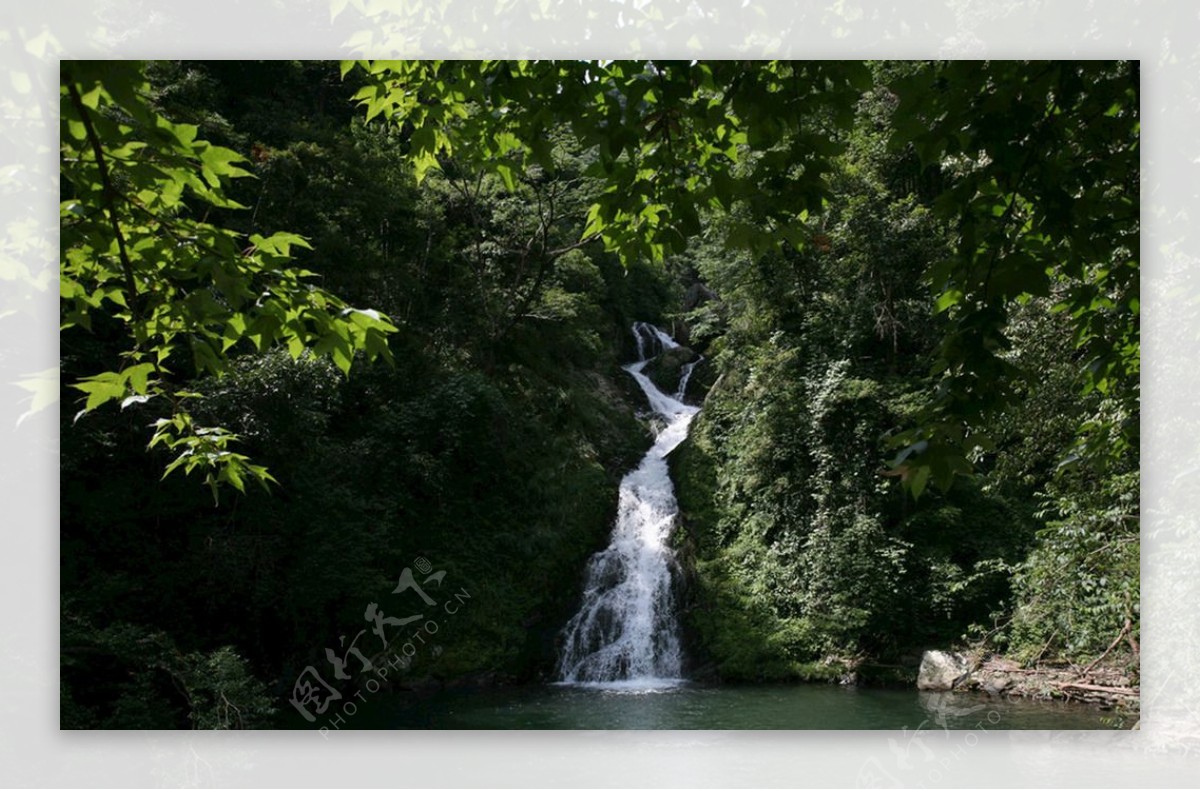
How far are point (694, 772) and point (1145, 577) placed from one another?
6.77 ft

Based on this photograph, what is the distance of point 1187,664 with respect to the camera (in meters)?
3.99

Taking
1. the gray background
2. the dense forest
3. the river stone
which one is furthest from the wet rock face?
the gray background

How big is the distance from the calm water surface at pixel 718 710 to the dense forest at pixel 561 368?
1.45 ft

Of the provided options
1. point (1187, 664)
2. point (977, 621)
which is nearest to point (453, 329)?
point (977, 621)

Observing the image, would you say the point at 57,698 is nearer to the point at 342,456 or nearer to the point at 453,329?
the point at 342,456

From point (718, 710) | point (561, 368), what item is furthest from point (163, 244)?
point (561, 368)

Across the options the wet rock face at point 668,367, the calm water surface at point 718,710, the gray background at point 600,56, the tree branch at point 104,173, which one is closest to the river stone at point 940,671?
the calm water surface at point 718,710

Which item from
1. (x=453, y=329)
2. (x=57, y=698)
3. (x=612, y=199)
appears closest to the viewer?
(x=612, y=199)

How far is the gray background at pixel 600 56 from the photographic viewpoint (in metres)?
2.06

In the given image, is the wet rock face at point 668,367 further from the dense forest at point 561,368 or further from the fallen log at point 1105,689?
the fallen log at point 1105,689

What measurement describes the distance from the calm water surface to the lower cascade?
1.58ft

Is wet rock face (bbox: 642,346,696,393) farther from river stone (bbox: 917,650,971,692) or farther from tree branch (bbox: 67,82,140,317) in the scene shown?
tree branch (bbox: 67,82,140,317)

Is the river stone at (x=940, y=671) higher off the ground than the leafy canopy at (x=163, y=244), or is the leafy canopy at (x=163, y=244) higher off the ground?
the leafy canopy at (x=163, y=244)

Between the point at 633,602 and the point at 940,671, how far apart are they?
286 centimetres
